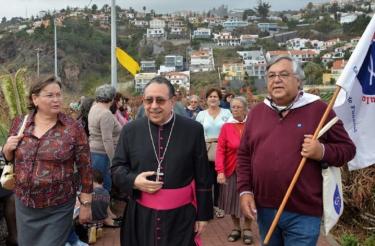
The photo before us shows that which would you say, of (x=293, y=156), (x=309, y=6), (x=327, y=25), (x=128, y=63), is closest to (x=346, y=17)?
(x=327, y=25)

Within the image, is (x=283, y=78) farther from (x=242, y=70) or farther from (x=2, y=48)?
(x=2, y=48)

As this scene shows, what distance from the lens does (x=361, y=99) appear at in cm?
353

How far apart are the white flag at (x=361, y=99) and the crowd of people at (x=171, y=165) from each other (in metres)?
0.30

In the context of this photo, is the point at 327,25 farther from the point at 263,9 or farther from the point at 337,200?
the point at 337,200

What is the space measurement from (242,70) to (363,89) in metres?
72.3

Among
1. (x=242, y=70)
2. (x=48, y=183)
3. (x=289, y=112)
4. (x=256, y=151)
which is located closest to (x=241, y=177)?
(x=256, y=151)

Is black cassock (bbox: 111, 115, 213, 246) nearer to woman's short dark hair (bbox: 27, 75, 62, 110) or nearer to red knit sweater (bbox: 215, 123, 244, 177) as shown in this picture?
woman's short dark hair (bbox: 27, 75, 62, 110)

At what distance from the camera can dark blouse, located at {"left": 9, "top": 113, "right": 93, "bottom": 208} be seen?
354 cm

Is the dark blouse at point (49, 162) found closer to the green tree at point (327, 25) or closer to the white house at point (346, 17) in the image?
the green tree at point (327, 25)

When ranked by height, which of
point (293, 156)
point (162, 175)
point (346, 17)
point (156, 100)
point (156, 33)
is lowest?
point (162, 175)

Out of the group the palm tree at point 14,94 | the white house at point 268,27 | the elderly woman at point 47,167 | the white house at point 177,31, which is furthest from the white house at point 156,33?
the elderly woman at point 47,167

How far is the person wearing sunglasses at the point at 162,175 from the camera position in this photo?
328 cm

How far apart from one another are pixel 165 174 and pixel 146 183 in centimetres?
16

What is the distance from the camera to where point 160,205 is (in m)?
3.30
